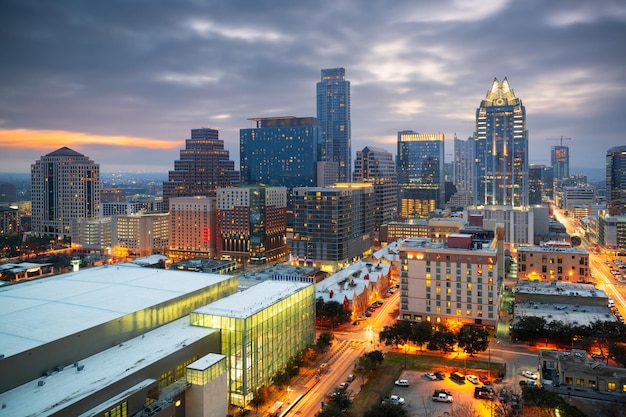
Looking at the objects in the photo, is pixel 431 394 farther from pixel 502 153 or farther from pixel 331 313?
pixel 502 153

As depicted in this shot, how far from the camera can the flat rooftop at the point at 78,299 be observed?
137 ft

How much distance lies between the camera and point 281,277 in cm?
9125

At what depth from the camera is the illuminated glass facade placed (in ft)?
153

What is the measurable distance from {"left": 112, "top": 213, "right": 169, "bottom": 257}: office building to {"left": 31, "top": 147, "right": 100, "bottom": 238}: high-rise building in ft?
106

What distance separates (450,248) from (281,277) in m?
34.1

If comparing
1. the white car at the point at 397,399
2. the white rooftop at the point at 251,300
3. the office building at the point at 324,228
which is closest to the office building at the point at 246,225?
the office building at the point at 324,228

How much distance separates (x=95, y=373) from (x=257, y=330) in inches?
602

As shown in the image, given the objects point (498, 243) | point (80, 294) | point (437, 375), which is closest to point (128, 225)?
point (80, 294)

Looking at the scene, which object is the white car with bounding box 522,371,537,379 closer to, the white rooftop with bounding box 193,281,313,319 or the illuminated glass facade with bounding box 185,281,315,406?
the illuminated glass facade with bounding box 185,281,315,406

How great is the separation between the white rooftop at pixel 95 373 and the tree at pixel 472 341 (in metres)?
29.6

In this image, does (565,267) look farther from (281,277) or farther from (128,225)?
(128,225)

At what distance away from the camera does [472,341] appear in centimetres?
5716

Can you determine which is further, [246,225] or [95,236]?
[95,236]

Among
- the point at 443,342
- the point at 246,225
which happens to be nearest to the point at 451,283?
the point at 443,342
